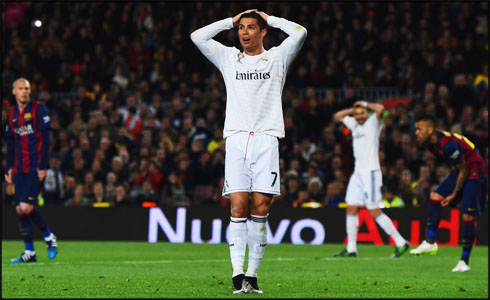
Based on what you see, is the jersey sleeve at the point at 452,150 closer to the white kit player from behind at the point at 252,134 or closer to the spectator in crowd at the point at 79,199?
the white kit player from behind at the point at 252,134

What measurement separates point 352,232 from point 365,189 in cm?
72

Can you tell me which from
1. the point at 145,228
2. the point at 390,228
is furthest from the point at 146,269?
the point at 145,228

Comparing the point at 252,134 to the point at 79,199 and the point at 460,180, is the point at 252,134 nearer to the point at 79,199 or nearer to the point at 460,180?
the point at 460,180

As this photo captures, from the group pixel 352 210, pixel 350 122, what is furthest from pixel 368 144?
pixel 352 210

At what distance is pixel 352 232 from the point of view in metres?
15.5

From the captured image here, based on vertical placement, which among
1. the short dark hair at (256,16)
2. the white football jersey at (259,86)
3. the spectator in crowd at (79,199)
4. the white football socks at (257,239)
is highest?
the short dark hair at (256,16)

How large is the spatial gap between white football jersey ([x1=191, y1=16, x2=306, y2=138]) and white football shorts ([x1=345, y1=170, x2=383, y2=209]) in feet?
22.5

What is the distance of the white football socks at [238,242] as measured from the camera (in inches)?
343

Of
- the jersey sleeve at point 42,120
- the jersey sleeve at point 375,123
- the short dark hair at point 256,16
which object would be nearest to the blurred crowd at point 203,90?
the jersey sleeve at point 375,123

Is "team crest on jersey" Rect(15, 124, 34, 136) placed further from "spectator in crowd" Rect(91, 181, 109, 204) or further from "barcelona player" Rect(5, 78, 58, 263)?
"spectator in crowd" Rect(91, 181, 109, 204)

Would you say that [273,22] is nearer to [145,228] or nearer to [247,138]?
[247,138]

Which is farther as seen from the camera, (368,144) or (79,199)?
(79,199)

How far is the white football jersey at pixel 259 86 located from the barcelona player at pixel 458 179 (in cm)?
377

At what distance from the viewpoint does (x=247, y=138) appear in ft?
28.7
